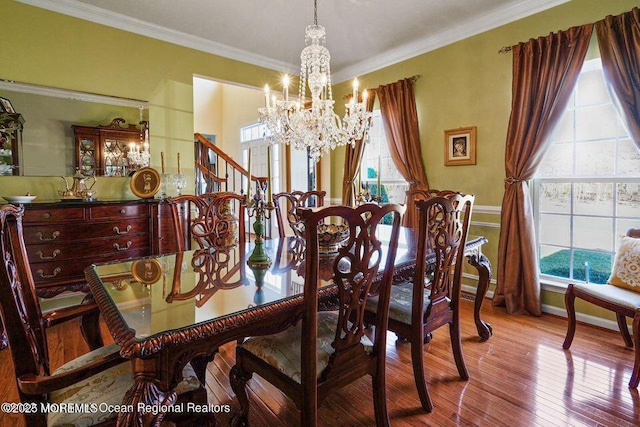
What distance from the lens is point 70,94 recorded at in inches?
123

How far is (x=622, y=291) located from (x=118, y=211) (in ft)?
12.8

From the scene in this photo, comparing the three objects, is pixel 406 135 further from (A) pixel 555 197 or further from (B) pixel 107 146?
(B) pixel 107 146

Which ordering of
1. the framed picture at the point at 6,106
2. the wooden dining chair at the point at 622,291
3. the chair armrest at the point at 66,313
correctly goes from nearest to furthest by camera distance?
the chair armrest at the point at 66,313, the wooden dining chair at the point at 622,291, the framed picture at the point at 6,106

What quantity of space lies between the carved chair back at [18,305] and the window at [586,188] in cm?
363

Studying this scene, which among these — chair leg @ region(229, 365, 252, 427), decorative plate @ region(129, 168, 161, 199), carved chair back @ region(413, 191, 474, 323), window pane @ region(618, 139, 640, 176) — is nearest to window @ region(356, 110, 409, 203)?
window pane @ region(618, 139, 640, 176)

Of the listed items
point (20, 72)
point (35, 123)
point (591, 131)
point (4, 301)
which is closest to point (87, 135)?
point (35, 123)

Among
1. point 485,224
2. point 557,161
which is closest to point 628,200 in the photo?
point 557,161

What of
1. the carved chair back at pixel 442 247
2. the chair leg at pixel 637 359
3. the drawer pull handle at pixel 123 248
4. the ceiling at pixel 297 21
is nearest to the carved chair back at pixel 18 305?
the carved chair back at pixel 442 247

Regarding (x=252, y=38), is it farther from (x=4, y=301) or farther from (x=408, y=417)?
(x=408, y=417)

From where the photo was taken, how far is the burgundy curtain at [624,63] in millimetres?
2438

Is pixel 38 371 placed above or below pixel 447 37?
below

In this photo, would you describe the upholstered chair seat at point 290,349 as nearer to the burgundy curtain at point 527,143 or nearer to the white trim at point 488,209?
the burgundy curtain at point 527,143

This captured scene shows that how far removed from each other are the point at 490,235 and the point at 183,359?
3186mm

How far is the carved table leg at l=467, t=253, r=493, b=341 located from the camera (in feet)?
8.16
